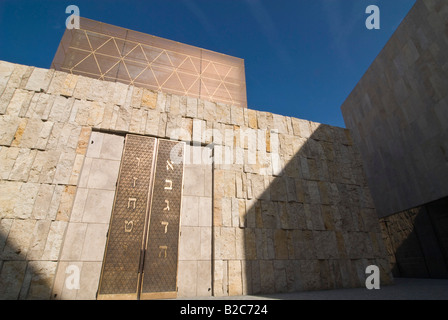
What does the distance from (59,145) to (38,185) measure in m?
1.34

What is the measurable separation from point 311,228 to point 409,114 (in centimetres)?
1016

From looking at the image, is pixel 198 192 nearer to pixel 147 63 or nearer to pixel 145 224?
pixel 145 224

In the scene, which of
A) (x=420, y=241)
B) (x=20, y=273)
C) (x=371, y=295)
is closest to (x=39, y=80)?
(x=20, y=273)

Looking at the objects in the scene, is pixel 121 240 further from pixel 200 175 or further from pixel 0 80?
pixel 0 80

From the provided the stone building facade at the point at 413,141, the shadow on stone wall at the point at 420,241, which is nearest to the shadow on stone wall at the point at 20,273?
the stone building facade at the point at 413,141

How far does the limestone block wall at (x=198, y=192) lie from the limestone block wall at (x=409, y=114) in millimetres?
5015

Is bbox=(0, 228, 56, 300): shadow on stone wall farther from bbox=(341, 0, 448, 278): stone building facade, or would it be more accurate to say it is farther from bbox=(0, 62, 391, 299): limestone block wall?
bbox=(341, 0, 448, 278): stone building facade

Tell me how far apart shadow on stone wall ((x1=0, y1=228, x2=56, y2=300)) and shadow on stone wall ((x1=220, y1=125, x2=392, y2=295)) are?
14.8 ft

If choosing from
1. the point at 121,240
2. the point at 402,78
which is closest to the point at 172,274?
the point at 121,240

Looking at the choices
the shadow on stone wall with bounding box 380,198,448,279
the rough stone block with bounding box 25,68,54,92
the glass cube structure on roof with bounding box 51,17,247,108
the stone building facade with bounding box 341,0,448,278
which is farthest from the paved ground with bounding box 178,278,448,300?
the glass cube structure on roof with bounding box 51,17,247,108

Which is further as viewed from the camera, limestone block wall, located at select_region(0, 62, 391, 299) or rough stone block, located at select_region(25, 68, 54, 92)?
rough stone block, located at select_region(25, 68, 54, 92)

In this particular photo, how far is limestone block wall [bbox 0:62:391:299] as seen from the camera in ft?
21.6
